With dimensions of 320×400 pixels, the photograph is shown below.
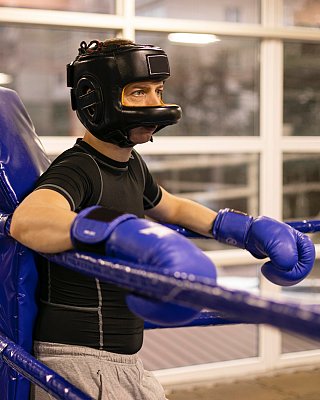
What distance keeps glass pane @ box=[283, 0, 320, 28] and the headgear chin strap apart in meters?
2.39

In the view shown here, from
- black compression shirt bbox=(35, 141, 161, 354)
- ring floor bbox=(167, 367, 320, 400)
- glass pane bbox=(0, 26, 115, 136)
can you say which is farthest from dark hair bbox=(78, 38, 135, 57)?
ring floor bbox=(167, 367, 320, 400)

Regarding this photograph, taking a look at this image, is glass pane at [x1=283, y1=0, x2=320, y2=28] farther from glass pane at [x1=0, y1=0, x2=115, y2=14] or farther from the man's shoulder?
the man's shoulder

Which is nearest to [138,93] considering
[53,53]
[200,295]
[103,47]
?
[103,47]

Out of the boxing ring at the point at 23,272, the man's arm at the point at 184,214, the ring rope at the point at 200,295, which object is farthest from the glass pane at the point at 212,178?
the ring rope at the point at 200,295

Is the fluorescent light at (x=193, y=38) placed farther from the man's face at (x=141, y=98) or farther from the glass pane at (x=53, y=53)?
the man's face at (x=141, y=98)

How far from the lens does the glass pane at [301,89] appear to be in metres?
4.02

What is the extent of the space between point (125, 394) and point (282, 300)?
86cm

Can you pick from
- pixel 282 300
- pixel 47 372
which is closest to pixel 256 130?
pixel 47 372

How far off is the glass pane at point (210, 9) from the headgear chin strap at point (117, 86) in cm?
202

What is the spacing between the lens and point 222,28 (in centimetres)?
364

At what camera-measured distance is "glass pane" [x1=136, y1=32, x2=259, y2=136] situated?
3.86 meters

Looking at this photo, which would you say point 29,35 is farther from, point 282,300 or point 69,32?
point 282,300

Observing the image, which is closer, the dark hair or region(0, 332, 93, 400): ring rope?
region(0, 332, 93, 400): ring rope

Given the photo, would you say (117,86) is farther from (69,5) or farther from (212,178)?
(212,178)
